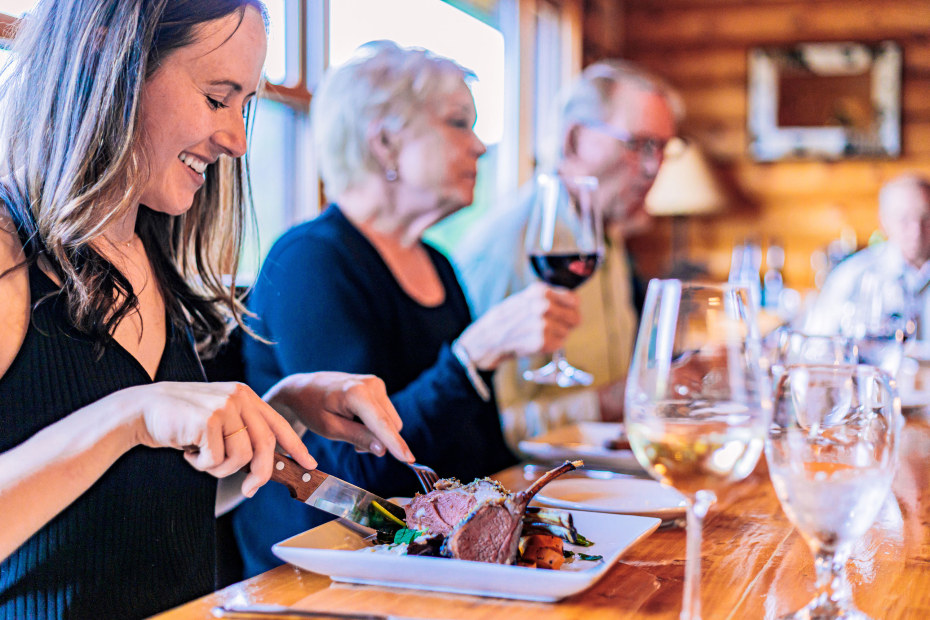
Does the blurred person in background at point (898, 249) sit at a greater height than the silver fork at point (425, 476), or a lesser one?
greater

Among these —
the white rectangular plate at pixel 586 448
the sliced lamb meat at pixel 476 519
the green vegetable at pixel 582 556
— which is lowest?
the white rectangular plate at pixel 586 448

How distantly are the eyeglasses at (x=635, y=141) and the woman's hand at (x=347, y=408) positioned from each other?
1.67m

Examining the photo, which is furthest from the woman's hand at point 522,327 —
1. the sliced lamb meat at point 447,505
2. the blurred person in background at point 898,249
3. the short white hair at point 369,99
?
the blurred person in background at point 898,249

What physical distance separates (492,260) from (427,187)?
54 cm

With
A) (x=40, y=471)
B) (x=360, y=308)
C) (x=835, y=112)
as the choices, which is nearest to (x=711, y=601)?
(x=40, y=471)

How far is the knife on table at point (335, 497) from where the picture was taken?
0.81m

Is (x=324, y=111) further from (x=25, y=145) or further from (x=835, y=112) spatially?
(x=835, y=112)

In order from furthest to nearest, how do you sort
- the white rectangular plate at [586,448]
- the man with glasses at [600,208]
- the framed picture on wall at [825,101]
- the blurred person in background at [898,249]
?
the framed picture on wall at [825,101], the blurred person in background at [898,249], the man with glasses at [600,208], the white rectangular plate at [586,448]

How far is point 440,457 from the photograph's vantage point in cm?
155

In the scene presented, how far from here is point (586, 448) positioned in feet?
4.42

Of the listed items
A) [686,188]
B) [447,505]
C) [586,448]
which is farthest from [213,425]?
[686,188]

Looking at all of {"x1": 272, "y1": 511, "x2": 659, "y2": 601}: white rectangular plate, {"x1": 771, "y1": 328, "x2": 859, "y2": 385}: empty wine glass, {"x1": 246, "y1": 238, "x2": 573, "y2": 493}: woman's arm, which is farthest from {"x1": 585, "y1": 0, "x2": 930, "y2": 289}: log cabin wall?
{"x1": 272, "y1": 511, "x2": 659, "y2": 601}: white rectangular plate

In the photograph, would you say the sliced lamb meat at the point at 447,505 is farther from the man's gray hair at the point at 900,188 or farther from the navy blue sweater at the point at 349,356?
the man's gray hair at the point at 900,188

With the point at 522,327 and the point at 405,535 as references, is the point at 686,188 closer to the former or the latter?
the point at 522,327
